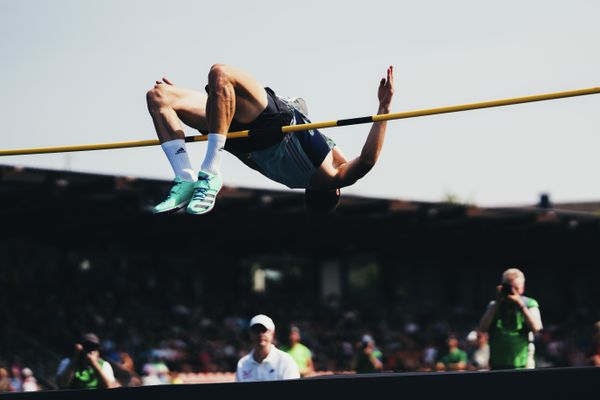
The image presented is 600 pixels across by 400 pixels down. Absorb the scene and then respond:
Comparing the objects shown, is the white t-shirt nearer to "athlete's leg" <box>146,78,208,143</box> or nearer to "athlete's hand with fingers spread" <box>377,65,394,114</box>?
"athlete's leg" <box>146,78,208,143</box>

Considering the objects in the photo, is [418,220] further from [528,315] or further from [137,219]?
[528,315]

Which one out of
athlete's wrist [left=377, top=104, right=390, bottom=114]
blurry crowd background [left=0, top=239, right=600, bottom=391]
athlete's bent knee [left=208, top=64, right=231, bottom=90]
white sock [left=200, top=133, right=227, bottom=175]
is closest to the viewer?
athlete's bent knee [left=208, top=64, right=231, bottom=90]

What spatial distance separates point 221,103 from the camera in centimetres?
663

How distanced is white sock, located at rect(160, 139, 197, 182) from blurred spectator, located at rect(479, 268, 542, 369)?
104 inches

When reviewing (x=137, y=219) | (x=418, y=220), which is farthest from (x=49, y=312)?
(x=418, y=220)

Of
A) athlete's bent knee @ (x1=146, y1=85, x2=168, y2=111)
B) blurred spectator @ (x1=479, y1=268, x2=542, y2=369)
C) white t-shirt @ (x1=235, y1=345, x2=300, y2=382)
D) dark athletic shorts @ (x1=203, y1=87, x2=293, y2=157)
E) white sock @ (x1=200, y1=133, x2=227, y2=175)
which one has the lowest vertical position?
white t-shirt @ (x1=235, y1=345, x2=300, y2=382)

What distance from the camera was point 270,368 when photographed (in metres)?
8.84

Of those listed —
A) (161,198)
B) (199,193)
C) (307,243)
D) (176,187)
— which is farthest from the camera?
(307,243)

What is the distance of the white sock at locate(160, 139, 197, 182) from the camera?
6.90 metres

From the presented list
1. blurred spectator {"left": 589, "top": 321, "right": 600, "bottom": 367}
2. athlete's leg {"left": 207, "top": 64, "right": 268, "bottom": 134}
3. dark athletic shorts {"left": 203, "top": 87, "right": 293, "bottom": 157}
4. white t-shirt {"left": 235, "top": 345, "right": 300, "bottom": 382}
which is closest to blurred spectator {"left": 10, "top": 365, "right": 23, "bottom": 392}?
white t-shirt {"left": 235, "top": 345, "right": 300, "bottom": 382}

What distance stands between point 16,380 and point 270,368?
8.26 meters

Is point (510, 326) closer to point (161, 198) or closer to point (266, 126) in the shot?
point (266, 126)

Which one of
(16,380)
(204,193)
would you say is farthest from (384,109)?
(16,380)

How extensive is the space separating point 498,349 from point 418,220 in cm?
1752
